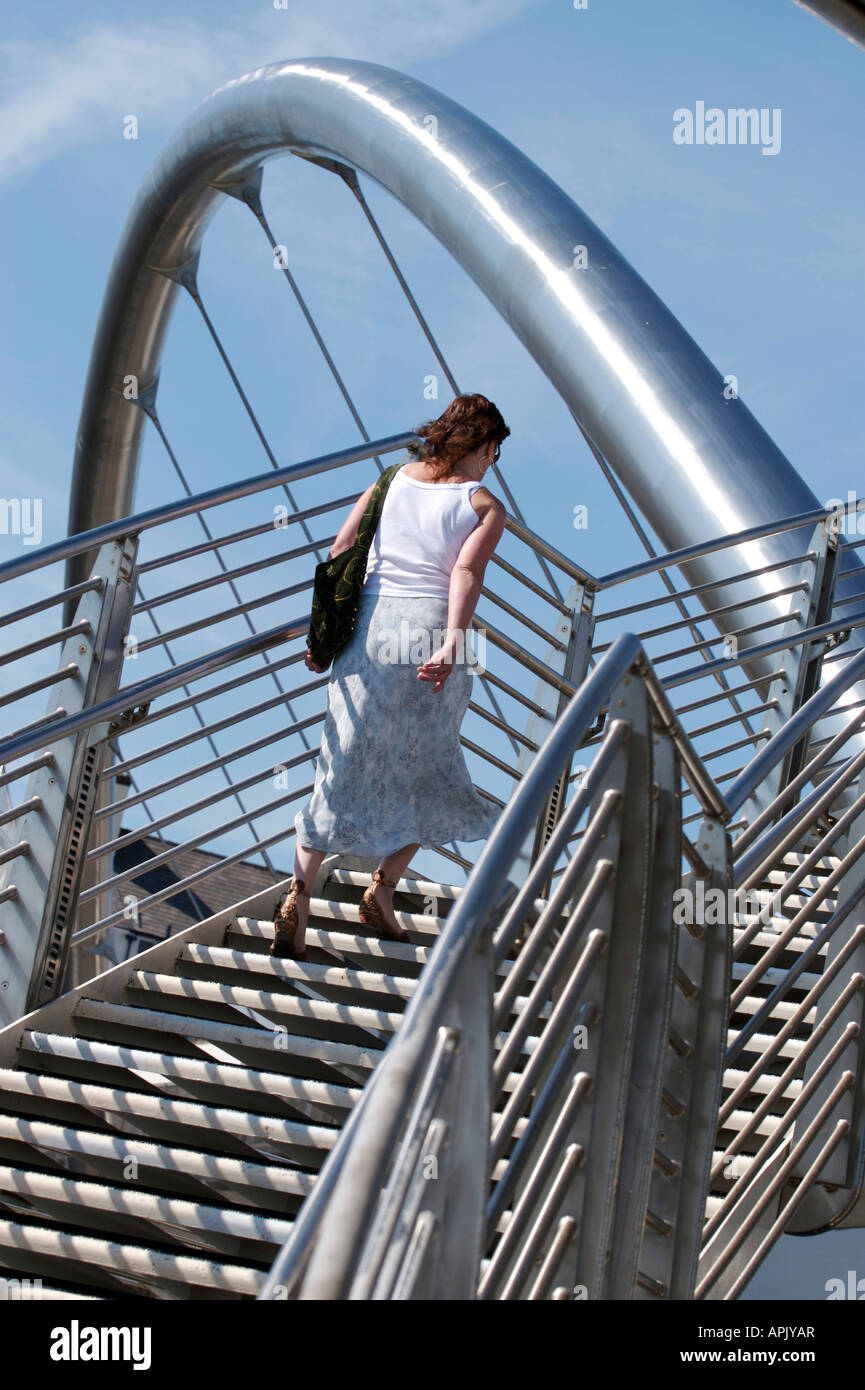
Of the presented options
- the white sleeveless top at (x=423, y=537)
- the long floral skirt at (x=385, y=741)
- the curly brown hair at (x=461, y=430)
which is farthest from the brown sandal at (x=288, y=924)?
the curly brown hair at (x=461, y=430)

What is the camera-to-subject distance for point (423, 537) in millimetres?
4305

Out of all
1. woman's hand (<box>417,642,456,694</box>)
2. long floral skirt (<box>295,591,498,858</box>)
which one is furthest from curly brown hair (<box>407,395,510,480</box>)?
woman's hand (<box>417,642,456,694</box>)

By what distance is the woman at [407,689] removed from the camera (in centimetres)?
427

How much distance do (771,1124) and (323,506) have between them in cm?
245

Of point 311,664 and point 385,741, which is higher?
point 311,664

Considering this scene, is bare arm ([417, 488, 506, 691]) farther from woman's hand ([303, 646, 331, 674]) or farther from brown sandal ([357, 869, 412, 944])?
brown sandal ([357, 869, 412, 944])

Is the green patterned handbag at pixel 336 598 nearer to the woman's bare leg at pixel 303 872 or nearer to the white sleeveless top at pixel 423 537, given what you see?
the white sleeveless top at pixel 423 537

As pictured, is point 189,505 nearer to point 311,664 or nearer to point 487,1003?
point 311,664

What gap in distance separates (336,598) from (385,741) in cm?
43

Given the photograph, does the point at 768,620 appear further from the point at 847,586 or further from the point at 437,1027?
the point at 437,1027

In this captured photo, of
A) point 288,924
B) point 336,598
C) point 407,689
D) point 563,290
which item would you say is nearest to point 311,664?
point 336,598

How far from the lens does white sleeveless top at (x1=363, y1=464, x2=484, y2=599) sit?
428cm

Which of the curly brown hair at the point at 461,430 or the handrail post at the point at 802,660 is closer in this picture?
the curly brown hair at the point at 461,430

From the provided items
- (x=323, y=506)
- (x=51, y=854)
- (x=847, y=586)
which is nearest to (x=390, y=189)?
(x=847, y=586)
